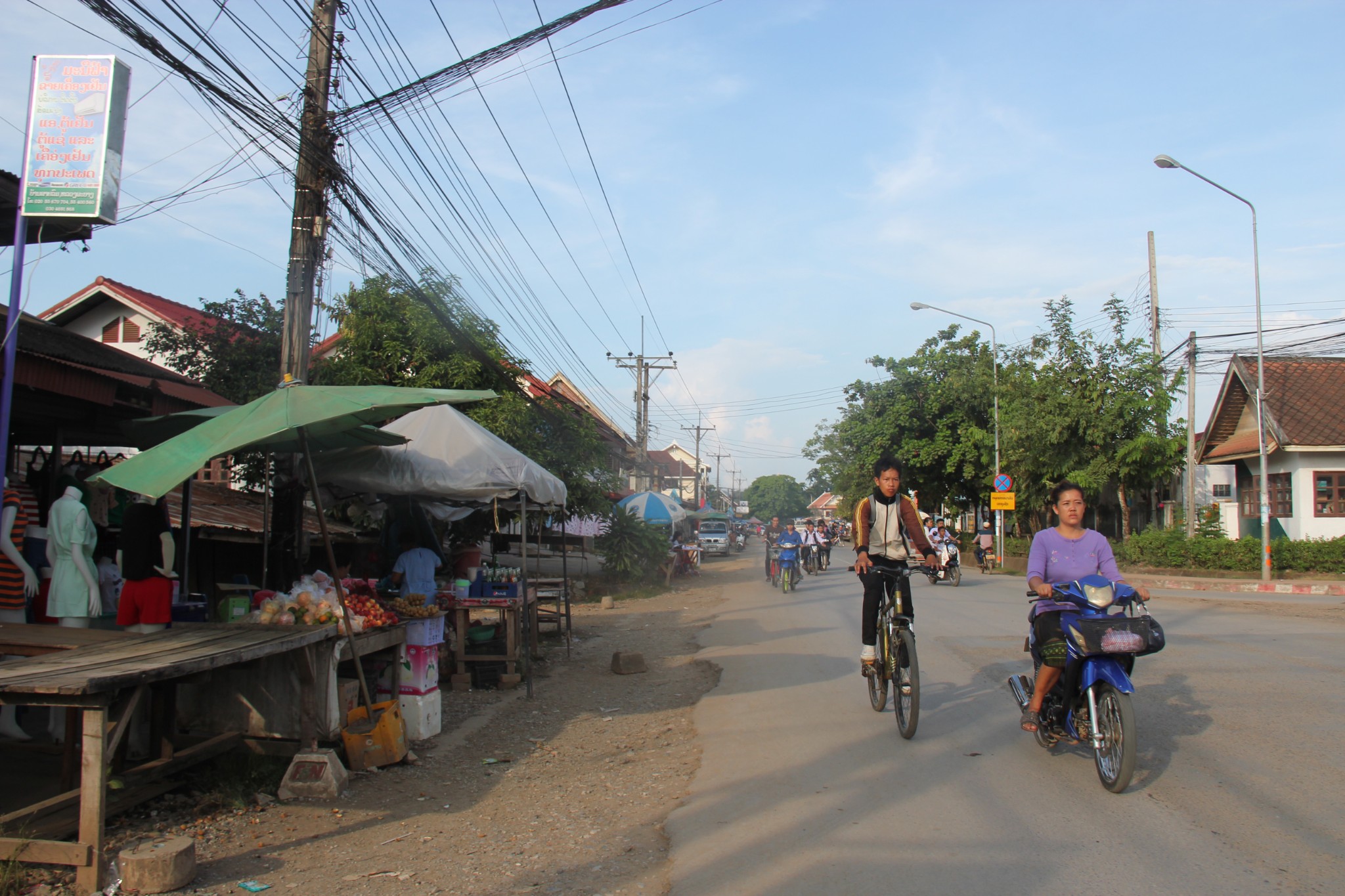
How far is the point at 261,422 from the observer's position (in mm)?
5660

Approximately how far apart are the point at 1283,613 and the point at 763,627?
28.0 ft

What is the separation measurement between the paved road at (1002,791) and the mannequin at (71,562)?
15.8ft

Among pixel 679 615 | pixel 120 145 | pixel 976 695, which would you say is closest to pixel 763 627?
pixel 679 615

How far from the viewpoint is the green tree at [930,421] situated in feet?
126

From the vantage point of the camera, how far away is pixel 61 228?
7.53 m

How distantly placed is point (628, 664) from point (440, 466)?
3.15 meters

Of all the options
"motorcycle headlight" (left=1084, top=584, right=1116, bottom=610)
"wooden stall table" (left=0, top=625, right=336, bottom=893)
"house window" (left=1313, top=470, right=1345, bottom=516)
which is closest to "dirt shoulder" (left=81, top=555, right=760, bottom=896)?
"wooden stall table" (left=0, top=625, right=336, bottom=893)

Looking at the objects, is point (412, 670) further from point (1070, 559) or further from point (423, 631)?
point (1070, 559)

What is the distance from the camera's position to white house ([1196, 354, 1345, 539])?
2417 centimetres

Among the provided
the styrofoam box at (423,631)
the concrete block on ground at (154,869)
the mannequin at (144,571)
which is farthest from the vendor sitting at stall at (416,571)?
the concrete block on ground at (154,869)

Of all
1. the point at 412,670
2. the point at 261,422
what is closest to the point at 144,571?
the point at 261,422

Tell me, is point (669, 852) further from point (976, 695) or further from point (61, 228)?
point (61, 228)

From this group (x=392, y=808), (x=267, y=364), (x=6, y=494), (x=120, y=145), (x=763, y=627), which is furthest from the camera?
(x=267, y=364)

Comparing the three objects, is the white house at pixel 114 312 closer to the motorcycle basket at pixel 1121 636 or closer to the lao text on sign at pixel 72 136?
the lao text on sign at pixel 72 136
